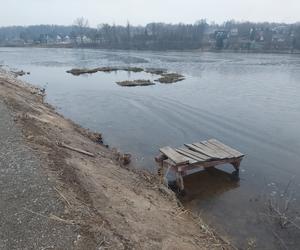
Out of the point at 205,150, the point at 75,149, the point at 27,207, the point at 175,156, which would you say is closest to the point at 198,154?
the point at 205,150

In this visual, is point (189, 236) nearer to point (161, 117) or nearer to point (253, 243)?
point (253, 243)

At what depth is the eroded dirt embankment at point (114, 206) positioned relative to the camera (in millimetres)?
7582

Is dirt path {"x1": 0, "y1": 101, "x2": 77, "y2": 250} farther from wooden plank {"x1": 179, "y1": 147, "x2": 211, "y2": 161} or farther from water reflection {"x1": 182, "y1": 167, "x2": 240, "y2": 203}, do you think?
wooden plank {"x1": 179, "y1": 147, "x2": 211, "y2": 161}

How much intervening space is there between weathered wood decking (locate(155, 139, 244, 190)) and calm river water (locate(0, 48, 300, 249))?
756 mm

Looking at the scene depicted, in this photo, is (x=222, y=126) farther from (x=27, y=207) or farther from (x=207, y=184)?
(x=27, y=207)

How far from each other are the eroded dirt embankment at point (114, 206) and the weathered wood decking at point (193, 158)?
1.00 meters

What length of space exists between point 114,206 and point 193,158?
5454mm

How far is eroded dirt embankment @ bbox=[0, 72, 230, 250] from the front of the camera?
24.9 ft

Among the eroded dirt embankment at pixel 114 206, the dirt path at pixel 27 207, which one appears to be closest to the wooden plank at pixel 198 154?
the eroded dirt embankment at pixel 114 206

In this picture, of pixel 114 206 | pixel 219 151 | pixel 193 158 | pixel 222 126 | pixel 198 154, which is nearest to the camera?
pixel 114 206

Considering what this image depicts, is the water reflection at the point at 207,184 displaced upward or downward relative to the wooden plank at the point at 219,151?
downward

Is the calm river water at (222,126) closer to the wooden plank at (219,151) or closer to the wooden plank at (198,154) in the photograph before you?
the wooden plank at (219,151)

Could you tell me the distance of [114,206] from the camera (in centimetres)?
937

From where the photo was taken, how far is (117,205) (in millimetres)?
9516
